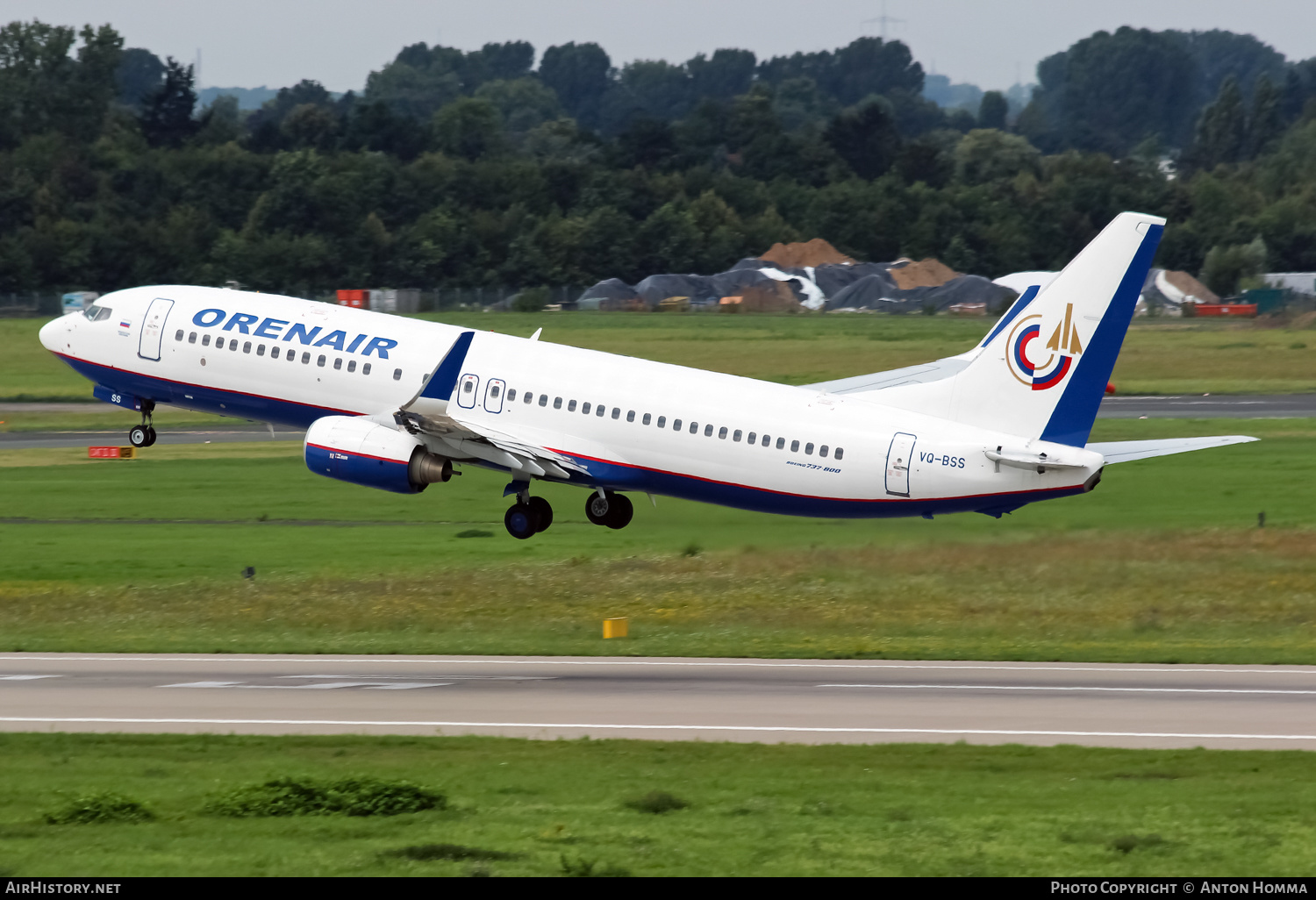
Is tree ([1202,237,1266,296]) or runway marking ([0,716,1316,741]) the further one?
tree ([1202,237,1266,296])

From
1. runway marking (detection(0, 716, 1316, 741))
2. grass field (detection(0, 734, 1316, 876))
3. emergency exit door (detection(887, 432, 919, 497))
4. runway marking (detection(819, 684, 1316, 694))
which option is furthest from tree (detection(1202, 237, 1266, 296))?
grass field (detection(0, 734, 1316, 876))

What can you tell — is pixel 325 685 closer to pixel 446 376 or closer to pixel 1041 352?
pixel 446 376

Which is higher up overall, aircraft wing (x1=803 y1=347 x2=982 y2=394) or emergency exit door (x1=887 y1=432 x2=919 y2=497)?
aircraft wing (x1=803 y1=347 x2=982 y2=394)

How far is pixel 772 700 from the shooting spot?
37688 mm

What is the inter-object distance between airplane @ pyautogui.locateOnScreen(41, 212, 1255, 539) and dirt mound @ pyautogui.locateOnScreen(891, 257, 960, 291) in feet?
410

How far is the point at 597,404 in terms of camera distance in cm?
4984

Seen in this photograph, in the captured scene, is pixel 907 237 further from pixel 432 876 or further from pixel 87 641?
pixel 432 876

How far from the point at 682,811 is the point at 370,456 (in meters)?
24.7

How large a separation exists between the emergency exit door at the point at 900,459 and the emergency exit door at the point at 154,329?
76.6ft

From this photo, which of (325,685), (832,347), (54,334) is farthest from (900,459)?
(832,347)

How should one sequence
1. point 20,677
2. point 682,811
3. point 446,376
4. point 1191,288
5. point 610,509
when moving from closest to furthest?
point 682,811 < point 20,677 < point 446,376 < point 610,509 < point 1191,288

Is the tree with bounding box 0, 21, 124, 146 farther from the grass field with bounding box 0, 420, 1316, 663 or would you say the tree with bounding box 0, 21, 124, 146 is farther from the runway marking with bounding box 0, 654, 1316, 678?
the runway marking with bounding box 0, 654, 1316, 678

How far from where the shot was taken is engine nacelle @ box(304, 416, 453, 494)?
49250 millimetres

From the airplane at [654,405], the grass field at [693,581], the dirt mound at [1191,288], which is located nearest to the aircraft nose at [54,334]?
the airplane at [654,405]
